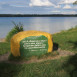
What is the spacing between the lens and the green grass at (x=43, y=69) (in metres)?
5.19

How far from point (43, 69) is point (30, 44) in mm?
1845

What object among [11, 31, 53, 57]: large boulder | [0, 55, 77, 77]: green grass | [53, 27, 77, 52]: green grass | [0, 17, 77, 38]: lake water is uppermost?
[11, 31, 53, 57]: large boulder

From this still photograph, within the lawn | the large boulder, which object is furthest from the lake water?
the lawn

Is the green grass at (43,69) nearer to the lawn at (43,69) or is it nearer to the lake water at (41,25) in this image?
the lawn at (43,69)

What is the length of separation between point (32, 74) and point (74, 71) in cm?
127

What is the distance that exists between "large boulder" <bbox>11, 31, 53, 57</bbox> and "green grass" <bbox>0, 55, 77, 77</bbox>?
41.6 inches

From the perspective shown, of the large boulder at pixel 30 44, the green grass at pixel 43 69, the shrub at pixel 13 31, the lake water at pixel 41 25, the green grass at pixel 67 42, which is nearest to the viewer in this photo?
the green grass at pixel 43 69

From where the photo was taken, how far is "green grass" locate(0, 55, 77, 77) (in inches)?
204

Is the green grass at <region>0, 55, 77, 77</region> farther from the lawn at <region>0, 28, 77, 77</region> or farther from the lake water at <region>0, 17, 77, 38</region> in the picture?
the lake water at <region>0, 17, 77, 38</region>

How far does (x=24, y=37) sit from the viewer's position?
7.15 meters

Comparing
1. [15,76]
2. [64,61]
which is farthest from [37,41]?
[15,76]

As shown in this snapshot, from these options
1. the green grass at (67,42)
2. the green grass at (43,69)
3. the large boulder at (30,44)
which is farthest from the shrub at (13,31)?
the green grass at (43,69)

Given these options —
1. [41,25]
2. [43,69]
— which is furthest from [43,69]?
[41,25]

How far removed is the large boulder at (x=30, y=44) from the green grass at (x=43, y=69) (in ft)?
3.46
